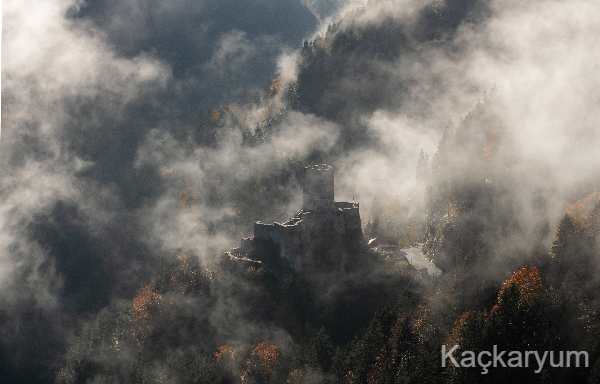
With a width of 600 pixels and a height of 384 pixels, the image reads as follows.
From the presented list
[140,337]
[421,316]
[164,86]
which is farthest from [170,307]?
[164,86]

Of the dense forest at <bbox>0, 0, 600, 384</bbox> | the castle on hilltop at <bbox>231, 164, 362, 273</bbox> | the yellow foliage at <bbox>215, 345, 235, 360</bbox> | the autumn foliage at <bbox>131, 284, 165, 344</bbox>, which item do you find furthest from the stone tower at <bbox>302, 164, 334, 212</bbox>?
the autumn foliage at <bbox>131, 284, 165, 344</bbox>

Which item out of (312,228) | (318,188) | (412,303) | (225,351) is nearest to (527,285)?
(412,303)

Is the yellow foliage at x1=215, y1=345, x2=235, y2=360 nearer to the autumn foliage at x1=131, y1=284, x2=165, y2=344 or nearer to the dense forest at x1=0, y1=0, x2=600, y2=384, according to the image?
the dense forest at x1=0, y1=0, x2=600, y2=384

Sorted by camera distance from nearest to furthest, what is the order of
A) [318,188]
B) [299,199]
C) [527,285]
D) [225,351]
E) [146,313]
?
[527,285], [225,351], [318,188], [146,313], [299,199]

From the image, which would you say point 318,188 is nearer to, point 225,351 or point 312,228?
point 312,228

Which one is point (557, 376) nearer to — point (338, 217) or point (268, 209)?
point (338, 217)

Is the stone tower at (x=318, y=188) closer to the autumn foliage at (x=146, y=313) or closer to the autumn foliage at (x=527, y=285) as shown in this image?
the autumn foliage at (x=527, y=285)
